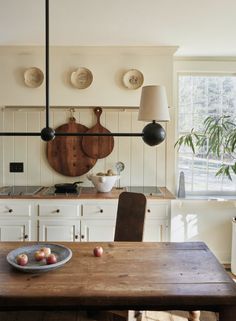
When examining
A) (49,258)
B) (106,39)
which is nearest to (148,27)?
(106,39)

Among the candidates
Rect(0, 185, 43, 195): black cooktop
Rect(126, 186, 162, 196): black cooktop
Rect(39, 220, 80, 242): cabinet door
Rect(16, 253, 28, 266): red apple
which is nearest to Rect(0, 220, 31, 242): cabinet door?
Rect(39, 220, 80, 242): cabinet door

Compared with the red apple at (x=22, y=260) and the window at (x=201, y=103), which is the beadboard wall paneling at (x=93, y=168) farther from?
the red apple at (x=22, y=260)

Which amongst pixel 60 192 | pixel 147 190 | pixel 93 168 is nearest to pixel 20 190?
pixel 60 192

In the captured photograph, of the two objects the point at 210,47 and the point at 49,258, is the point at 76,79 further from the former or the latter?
the point at 49,258

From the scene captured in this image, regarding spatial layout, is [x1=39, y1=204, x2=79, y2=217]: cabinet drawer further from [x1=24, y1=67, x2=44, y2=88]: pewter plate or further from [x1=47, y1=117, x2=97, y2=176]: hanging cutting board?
[x1=24, y1=67, x2=44, y2=88]: pewter plate

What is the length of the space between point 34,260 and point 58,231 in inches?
48.4

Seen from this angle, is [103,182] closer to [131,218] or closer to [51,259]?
[131,218]

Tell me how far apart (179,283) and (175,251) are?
43 cm

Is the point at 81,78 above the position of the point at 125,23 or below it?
below

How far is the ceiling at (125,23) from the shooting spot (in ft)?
7.32

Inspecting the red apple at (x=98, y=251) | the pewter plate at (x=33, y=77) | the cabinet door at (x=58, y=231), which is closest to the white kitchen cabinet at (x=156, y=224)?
the cabinet door at (x=58, y=231)

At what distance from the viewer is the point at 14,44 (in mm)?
3170

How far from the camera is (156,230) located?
9.76 ft

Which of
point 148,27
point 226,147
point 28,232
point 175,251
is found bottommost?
point 28,232
